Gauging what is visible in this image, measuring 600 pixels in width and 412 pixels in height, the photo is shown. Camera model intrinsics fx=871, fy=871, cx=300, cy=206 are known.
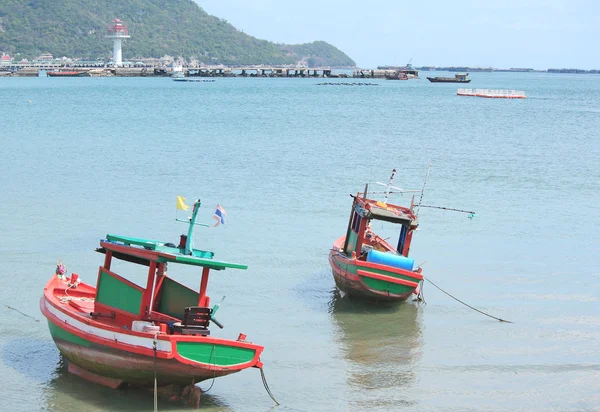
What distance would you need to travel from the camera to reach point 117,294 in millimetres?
15102

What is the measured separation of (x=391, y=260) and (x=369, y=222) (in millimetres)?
1538

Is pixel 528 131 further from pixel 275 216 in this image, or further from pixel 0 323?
pixel 0 323

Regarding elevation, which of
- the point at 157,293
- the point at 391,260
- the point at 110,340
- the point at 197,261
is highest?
the point at 197,261

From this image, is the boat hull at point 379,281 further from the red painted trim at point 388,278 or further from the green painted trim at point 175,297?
the green painted trim at point 175,297

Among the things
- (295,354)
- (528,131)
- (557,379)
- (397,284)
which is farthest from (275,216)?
(528,131)

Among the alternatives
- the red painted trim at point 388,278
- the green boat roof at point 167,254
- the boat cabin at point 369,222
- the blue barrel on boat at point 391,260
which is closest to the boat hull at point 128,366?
the green boat roof at point 167,254

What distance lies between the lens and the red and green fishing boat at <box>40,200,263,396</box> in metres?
14.0

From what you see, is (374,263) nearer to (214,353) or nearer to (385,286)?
(385,286)

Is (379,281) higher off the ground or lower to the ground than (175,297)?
lower

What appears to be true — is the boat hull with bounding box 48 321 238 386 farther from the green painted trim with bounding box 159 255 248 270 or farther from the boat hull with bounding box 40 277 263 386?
the green painted trim with bounding box 159 255 248 270

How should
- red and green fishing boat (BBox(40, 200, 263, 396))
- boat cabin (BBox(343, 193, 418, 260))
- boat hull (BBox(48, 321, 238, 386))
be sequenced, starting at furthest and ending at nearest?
boat cabin (BBox(343, 193, 418, 260)) → boat hull (BBox(48, 321, 238, 386)) → red and green fishing boat (BBox(40, 200, 263, 396))

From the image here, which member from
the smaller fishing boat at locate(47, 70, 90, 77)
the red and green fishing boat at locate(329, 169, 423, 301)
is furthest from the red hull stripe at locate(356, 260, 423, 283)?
the smaller fishing boat at locate(47, 70, 90, 77)

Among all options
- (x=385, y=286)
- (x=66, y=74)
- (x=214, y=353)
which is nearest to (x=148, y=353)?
(x=214, y=353)

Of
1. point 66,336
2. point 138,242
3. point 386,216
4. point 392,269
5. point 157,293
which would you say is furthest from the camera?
point 386,216
